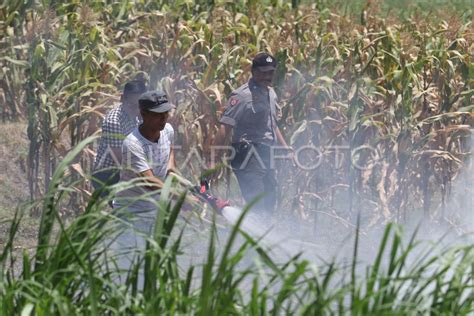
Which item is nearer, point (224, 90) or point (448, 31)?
point (224, 90)

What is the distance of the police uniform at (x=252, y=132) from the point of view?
31.0ft

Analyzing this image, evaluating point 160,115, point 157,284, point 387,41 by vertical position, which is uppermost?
point 387,41

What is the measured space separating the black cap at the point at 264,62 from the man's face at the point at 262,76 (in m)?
0.03

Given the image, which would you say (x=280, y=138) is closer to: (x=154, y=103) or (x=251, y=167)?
(x=251, y=167)

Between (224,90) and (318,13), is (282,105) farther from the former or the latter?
(318,13)

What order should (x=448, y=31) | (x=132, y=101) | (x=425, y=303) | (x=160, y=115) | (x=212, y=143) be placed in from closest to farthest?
(x=425, y=303) → (x=160, y=115) → (x=132, y=101) → (x=212, y=143) → (x=448, y=31)

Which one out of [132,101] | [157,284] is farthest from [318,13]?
[157,284]

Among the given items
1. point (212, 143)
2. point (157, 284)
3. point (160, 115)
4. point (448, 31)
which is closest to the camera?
point (157, 284)

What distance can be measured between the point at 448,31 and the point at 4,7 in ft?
14.2

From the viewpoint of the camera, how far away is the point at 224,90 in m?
10.7

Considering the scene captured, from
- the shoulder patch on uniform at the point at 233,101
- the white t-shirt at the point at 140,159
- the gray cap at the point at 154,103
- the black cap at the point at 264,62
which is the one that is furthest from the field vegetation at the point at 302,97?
the gray cap at the point at 154,103

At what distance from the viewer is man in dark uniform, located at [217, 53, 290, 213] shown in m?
9.43

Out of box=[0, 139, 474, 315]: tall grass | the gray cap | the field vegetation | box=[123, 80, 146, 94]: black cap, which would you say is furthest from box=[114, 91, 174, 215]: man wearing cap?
the field vegetation

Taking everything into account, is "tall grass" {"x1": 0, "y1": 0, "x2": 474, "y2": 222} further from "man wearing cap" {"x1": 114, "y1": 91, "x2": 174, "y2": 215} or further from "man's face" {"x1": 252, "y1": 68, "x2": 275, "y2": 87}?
"man wearing cap" {"x1": 114, "y1": 91, "x2": 174, "y2": 215}
